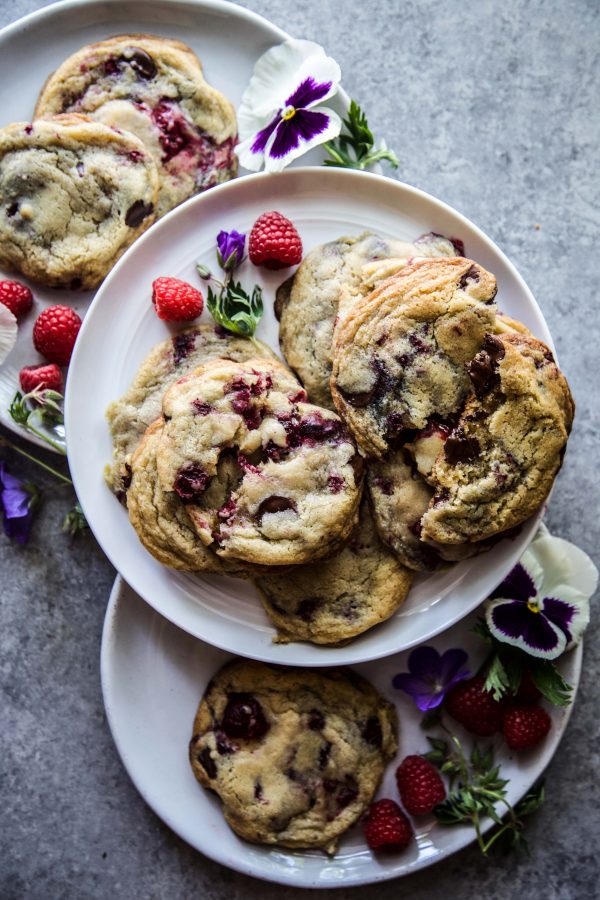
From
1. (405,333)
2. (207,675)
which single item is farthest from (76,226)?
(207,675)

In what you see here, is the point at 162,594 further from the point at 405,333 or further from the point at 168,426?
the point at 405,333

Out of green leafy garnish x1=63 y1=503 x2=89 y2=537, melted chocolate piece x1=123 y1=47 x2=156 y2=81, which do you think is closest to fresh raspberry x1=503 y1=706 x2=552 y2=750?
green leafy garnish x1=63 y1=503 x2=89 y2=537

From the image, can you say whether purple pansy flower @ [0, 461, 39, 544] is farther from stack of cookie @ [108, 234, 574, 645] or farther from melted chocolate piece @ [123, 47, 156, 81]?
melted chocolate piece @ [123, 47, 156, 81]

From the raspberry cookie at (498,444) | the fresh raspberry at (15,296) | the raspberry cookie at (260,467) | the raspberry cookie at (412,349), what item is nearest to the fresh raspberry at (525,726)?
the raspberry cookie at (498,444)

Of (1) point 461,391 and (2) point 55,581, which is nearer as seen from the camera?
(1) point 461,391

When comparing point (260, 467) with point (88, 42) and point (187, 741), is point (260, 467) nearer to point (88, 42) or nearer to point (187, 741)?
point (187, 741)

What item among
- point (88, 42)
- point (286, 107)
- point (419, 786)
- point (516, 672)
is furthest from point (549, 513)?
point (88, 42)
